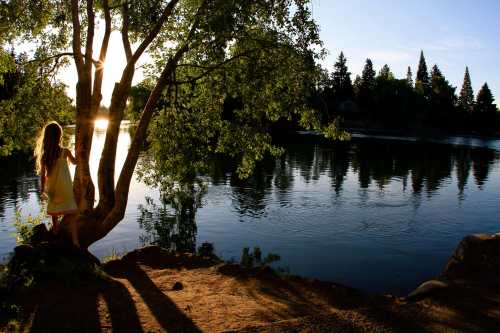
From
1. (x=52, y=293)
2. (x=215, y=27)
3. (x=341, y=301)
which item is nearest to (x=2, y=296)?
(x=52, y=293)

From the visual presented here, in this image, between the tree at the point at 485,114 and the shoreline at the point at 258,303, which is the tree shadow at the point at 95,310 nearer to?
the shoreline at the point at 258,303

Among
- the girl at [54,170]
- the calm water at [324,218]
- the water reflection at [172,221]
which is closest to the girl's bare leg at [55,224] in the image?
the girl at [54,170]

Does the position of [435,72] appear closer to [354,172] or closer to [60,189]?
[354,172]

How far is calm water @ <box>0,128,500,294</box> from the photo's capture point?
19688 mm

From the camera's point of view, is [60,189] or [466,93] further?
[466,93]

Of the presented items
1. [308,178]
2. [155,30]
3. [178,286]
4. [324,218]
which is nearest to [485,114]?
[308,178]

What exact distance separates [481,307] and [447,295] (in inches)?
33.8

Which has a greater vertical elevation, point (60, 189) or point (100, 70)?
point (100, 70)

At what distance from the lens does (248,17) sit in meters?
14.7

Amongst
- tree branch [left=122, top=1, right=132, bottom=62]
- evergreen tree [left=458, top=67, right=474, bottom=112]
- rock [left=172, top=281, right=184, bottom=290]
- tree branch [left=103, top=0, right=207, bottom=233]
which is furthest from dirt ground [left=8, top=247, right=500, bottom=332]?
evergreen tree [left=458, top=67, right=474, bottom=112]

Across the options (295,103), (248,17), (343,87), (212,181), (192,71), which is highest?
(343,87)

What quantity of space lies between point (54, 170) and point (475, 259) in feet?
37.5

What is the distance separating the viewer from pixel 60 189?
11.1 m

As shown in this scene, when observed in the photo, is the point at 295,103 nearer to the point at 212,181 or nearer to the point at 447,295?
the point at 447,295
